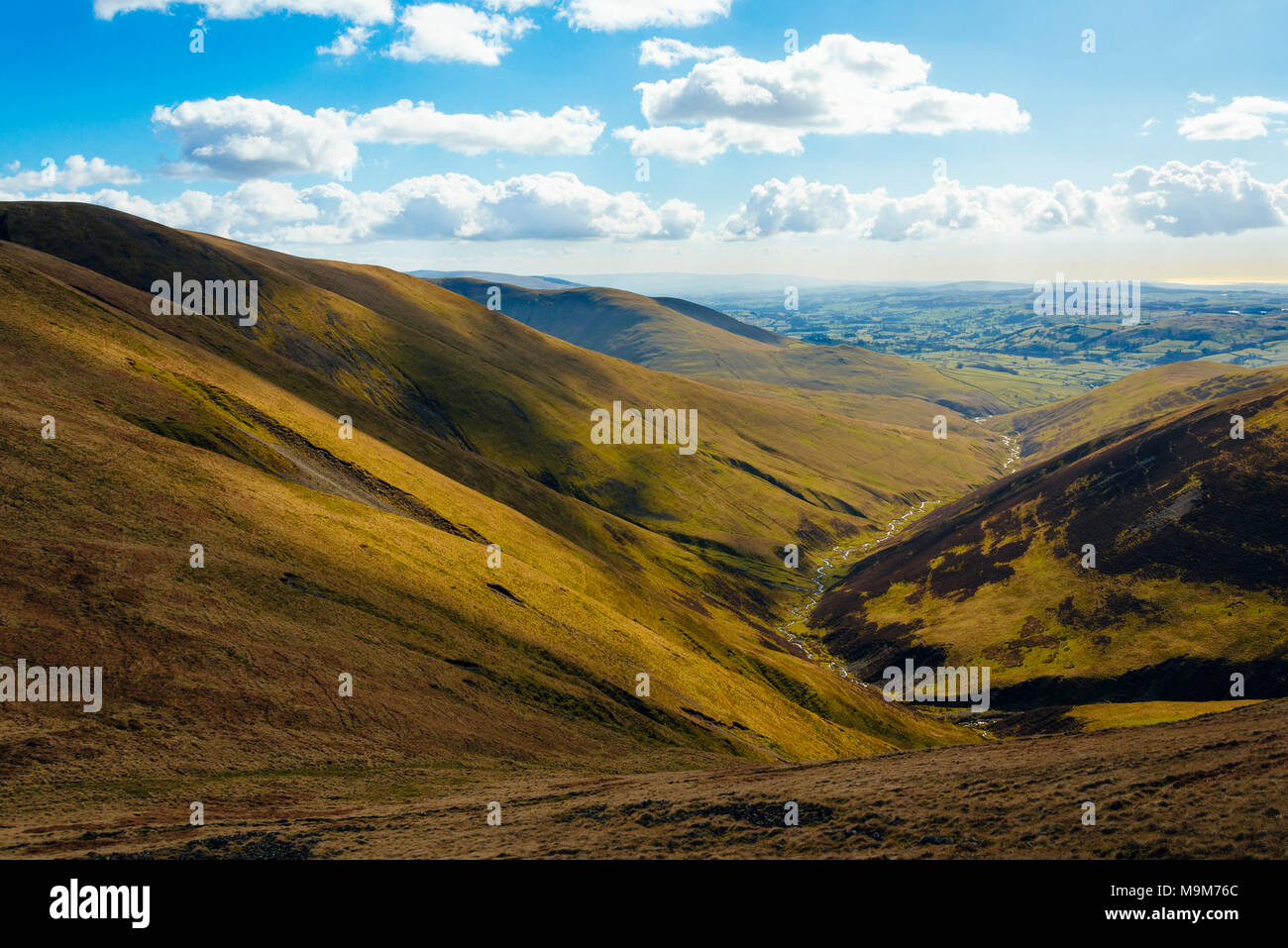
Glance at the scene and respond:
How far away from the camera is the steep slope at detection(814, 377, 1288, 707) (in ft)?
388

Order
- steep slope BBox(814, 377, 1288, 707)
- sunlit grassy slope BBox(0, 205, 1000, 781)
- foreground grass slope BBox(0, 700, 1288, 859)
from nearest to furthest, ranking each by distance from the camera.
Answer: foreground grass slope BBox(0, 700, 1288, 859) → sunlit grassy slope BBox(0, 205, 1000, 781) → steep slope BBox(814, 377, 1288, 707)

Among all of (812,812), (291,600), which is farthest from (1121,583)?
(291,600)

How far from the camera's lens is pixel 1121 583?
13912cm

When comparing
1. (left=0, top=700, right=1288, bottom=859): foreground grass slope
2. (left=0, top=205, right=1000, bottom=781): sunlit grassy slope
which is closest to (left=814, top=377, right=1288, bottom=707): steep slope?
(left=0, top=205, right=1000, bottom=781): sunlit grassy slope

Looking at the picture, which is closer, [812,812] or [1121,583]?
[812,812]

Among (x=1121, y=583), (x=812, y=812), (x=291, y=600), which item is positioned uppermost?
(x=291, y=600)

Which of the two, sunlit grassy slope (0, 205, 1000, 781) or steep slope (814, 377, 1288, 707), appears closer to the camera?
sunlit grassy slope (0, 205, 1000, 781)

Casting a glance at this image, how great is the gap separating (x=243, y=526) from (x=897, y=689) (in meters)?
110

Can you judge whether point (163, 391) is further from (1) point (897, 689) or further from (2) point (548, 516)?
(1) point (897, 689)

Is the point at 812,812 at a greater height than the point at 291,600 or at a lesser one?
lesser

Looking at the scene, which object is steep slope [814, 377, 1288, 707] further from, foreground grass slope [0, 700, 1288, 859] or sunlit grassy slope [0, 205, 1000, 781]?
foreground grass slope [0, 700, 1288, 859]

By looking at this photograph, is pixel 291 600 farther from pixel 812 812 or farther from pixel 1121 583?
pixel 1121 583
